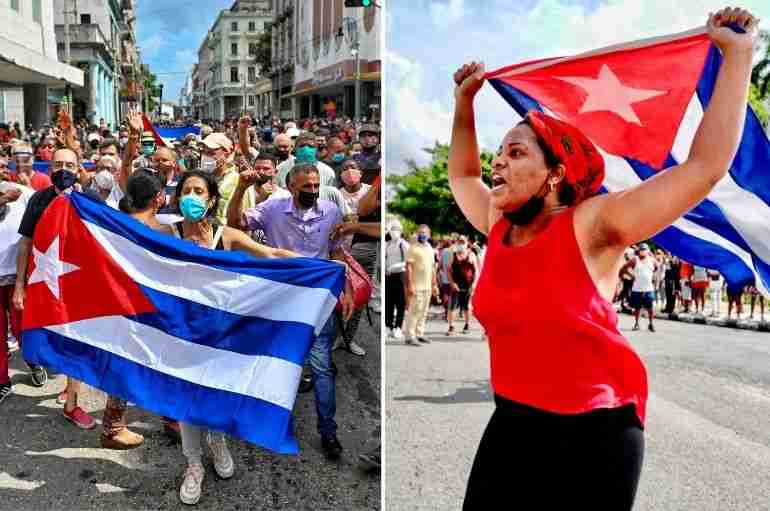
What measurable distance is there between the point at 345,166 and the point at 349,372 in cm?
234

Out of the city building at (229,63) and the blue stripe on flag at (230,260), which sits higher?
the city building at (229,63)

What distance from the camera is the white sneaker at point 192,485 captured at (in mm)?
3980

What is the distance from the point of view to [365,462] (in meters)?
4.51

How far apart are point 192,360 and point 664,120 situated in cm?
272

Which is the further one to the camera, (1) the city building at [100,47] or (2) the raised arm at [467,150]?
(1) the city building at [100,47]

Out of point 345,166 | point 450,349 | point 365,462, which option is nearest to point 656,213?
point 365,462

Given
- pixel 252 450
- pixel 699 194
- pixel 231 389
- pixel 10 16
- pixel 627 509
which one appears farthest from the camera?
pixel 10 16

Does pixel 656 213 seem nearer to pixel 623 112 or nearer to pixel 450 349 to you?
pixel 623 112

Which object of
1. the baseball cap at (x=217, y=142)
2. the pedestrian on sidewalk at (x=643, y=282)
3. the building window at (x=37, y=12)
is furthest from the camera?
the building window at (x=37, y=12)

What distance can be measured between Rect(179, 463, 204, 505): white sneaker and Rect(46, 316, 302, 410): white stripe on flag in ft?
1.54

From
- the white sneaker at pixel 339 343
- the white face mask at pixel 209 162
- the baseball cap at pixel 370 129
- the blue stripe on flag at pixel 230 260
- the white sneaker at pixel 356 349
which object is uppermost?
the baseball cap at pixel 370 129

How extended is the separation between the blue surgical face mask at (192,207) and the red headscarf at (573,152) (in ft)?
8.76

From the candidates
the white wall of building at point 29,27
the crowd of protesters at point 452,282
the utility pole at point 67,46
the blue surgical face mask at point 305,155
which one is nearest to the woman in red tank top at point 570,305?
the crowd of protesters at point 452,282

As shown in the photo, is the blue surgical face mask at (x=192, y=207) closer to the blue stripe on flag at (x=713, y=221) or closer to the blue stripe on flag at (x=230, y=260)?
the blue stripe on flag at (x=230, y=260)
